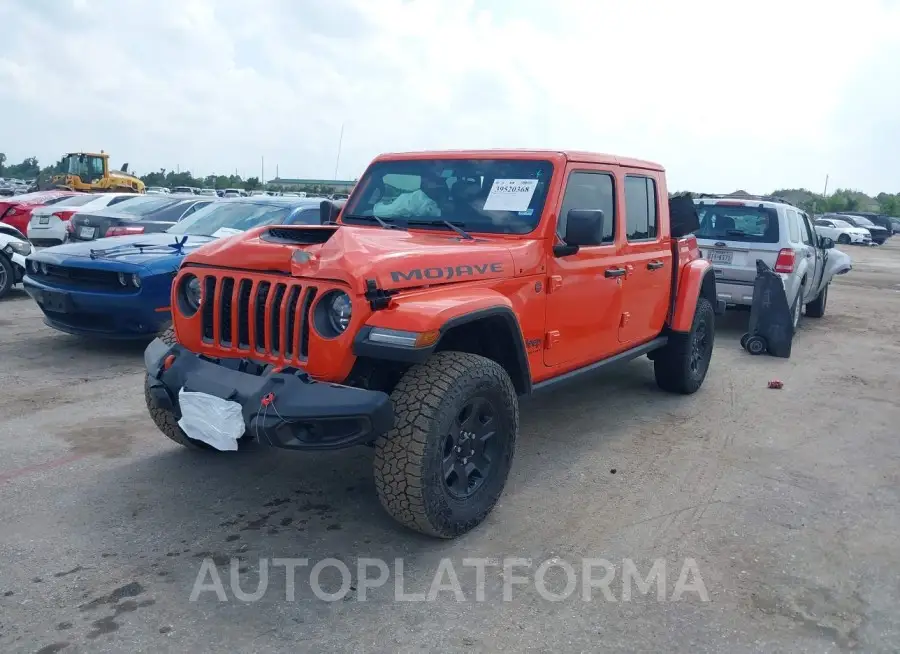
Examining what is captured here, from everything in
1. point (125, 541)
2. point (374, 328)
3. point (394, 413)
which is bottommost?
point (125, 541)

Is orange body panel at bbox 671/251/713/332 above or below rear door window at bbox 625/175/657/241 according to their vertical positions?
below

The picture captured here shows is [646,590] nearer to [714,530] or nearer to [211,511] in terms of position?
[714,530]

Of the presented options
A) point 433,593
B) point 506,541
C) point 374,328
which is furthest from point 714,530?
point 374,328

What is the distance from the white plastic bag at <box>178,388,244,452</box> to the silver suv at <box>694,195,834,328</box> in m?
7.24

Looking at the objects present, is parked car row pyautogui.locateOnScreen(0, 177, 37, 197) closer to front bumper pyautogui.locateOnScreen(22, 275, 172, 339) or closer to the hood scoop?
front bumper pyautogui.locateOnScreen(22, 275, 172, 339)

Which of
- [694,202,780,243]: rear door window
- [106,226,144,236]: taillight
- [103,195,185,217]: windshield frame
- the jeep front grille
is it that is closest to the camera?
the jeep front grille

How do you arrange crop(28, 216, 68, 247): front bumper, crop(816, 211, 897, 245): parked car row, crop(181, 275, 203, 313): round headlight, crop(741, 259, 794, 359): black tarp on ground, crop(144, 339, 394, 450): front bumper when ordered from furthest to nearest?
1. crop(816, 211, 897, 245): parked car row
2. crop(28, 216, 68, 247): front bumper
3. crop(741, 259, 794, 359): black tarp on ground
4. crop(181, 275, 203, 313): round headlight
5. crop(144, 339, 394, 450): front bumper

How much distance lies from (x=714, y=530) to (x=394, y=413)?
184cm

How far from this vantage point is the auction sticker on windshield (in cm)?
457

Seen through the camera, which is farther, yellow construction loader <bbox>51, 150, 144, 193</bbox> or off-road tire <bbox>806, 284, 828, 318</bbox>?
yellow construction loader <bbox>51, 150, 144, 193</bbox>

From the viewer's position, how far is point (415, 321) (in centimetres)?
Answer: 340

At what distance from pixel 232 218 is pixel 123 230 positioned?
93.8 inches

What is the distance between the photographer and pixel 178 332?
13.3 feet

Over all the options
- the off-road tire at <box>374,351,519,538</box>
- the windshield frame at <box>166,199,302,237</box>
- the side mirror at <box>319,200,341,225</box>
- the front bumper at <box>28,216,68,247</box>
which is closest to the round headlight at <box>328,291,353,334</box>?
the off-road tire at <box>374,351,519,538</box>
